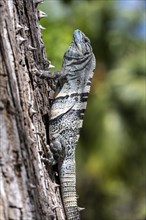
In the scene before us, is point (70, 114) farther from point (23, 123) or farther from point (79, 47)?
point (23, 123)

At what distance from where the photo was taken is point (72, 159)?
6285 mm

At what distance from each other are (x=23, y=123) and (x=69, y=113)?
1459mm

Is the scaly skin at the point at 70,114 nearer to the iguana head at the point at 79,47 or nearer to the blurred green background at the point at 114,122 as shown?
the iguana head at the point at 79,47

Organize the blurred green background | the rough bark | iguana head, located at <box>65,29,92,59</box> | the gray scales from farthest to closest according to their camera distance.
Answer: the blurred green background < iguana head, located at <box>65,29,92,59</box> < the gray scales < the rough bark

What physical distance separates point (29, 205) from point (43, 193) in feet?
0.91

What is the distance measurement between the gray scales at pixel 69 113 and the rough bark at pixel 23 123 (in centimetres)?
34

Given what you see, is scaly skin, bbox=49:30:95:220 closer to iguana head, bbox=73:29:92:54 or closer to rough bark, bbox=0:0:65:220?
iguana head, bbox=73:29:92:54

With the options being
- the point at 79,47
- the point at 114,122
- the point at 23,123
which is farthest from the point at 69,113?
the point at 114,122

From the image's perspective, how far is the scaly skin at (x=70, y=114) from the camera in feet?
19.5

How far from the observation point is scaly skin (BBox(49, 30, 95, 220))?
5.94m

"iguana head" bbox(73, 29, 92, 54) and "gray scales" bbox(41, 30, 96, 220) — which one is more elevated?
"iguana head" bbox(73, 29, 92, 54)

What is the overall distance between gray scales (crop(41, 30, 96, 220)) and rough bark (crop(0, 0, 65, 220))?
0.34m

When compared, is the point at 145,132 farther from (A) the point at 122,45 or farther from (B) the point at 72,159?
(B) the point at 72,159

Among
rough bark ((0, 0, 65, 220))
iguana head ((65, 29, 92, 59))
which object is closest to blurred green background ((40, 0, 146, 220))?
iguana head ((65, 29, 92, 59))
